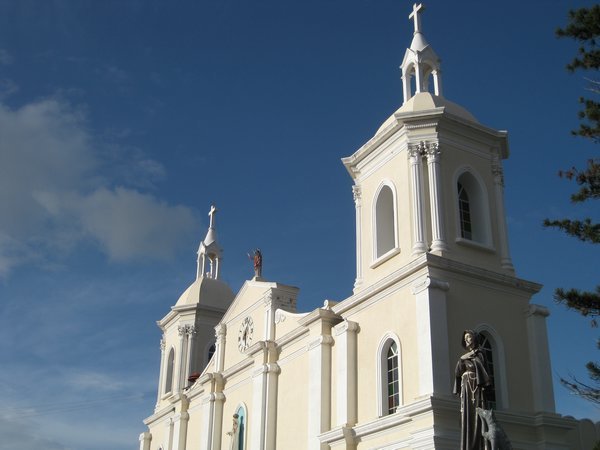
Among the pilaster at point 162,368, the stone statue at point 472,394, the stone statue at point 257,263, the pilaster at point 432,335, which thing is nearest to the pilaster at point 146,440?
the pilaster at point 162,368

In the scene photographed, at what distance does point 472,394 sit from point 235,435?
1678 centimetres

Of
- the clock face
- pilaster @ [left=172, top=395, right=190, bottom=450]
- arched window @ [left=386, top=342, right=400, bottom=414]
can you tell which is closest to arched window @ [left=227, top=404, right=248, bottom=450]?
the clock face

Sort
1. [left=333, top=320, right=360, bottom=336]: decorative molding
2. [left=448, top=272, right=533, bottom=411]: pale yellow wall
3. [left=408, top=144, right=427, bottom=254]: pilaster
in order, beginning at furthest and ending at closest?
[left=333, top=320, right=360, bottom=336]: decorative molding, [left=408, top=144, right=427, bottom=254]: pilaster, [left=448, top=272, right=533, bottom=411]: pale yellow wall

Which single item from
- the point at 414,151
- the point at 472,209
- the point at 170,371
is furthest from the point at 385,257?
the point at 170,371

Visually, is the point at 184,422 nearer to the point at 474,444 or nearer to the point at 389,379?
the point at 389,379

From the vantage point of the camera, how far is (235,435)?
25.7 m

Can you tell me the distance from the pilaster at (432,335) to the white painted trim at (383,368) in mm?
882

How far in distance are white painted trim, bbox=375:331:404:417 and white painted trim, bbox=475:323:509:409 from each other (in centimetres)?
200

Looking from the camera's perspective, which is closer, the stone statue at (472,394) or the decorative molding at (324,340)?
the stone statue at (472,394)

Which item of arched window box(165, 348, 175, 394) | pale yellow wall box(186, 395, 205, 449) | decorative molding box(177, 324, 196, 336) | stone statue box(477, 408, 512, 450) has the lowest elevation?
stone statue box(477, 408, 512, 450)

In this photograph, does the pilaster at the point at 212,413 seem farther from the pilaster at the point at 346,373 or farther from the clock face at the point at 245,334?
the pilaster at the point at 346,373

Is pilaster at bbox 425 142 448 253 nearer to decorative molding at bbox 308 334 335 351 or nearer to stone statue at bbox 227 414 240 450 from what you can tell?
decorative molding at bbox 308 334 335 351

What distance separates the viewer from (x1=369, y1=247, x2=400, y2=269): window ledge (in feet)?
66.7

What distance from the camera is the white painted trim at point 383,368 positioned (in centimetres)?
1898
